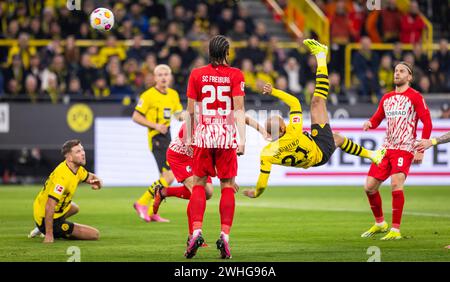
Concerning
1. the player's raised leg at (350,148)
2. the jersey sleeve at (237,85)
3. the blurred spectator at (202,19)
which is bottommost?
the player's raised leg at (350,148)

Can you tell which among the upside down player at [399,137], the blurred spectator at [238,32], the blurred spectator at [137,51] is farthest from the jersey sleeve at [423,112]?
the blurred spectator at [238,32]

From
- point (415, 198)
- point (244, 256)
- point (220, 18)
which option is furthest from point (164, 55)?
point (244, 256)

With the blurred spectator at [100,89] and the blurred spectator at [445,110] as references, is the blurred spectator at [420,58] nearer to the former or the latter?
the blurred spectator at [445,110]

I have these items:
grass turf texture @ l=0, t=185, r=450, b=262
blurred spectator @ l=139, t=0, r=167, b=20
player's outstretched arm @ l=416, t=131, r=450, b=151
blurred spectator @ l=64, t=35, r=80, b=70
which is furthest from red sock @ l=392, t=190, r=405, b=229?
blurred spectator @ l=139, t=0, r=167, b=20

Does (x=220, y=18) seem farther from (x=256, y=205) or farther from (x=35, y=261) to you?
(x=35, y=261)

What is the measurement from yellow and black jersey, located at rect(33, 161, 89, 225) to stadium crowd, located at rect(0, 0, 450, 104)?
10.4m

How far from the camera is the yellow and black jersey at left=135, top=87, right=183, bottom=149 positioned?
16812 mm

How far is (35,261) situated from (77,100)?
12.9 meters

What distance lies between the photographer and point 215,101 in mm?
11211

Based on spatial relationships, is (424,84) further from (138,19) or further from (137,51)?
(138,19)

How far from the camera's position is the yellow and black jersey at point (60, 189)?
1291cm

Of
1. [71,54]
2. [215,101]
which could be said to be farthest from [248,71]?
[215,101]

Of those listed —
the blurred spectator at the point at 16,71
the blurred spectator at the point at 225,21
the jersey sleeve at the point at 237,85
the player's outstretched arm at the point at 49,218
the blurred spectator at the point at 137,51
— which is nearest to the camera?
the jersey sleeve at the point at 237,85

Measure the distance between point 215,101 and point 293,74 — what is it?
1512cm
